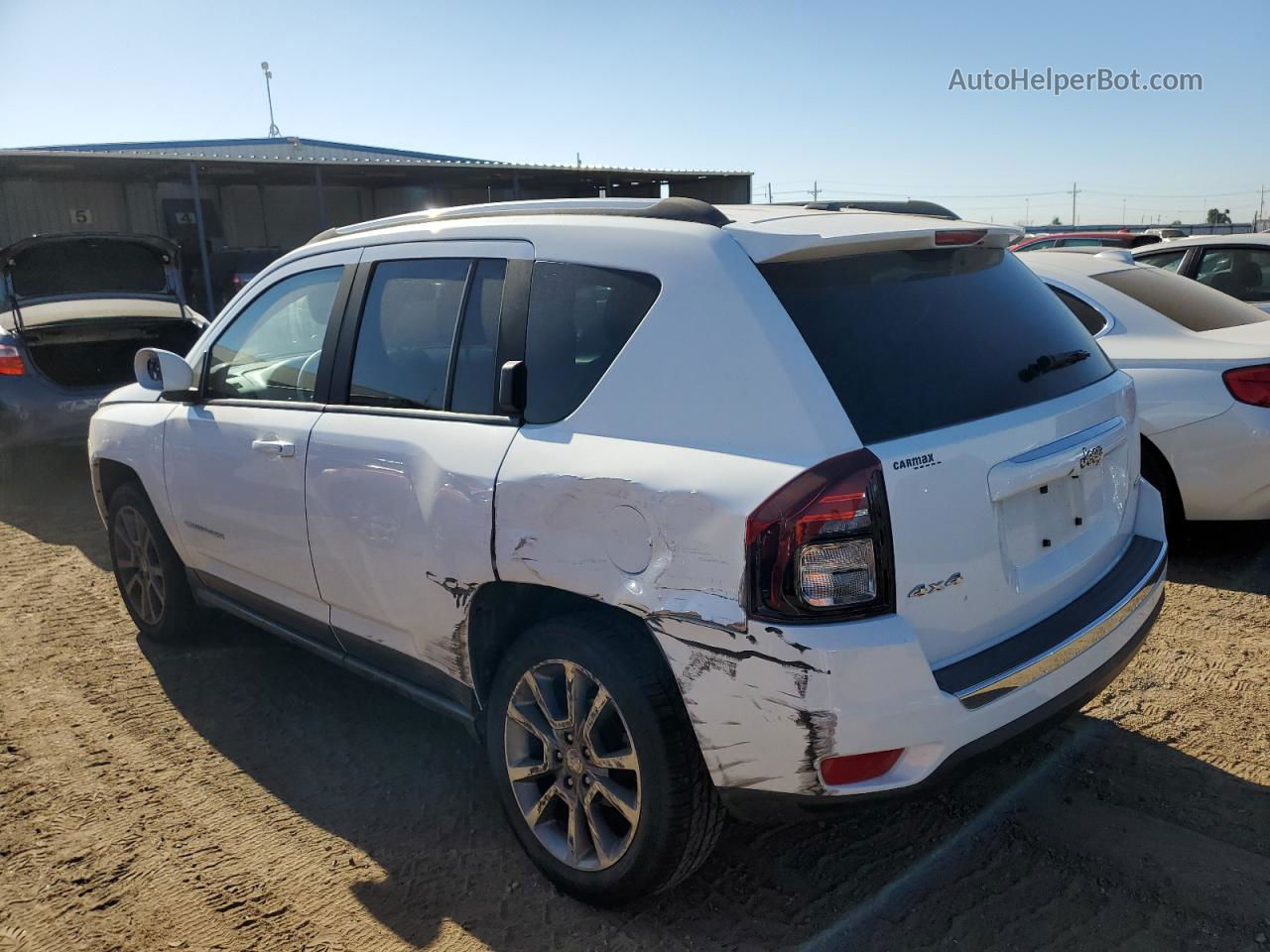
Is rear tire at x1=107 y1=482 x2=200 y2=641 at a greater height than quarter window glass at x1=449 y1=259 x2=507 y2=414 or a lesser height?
lesser

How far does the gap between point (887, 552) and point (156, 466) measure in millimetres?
3309

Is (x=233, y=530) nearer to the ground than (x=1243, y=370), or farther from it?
nearer to the ground

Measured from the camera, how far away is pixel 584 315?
2.63 m

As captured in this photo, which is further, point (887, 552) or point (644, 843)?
point (644, 843)

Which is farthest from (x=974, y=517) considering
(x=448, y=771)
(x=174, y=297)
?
(x=174, y=297)

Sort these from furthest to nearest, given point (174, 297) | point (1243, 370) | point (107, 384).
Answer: point (174, 297) → point (107, 384) → point (1243, 370)

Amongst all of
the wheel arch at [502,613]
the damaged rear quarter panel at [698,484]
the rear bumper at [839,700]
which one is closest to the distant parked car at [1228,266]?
the rear bumper at [839,700]

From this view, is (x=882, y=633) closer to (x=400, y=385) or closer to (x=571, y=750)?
(x=571, y=750)

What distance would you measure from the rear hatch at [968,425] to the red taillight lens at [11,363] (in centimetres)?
704

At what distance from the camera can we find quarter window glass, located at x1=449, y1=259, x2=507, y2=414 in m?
2.82

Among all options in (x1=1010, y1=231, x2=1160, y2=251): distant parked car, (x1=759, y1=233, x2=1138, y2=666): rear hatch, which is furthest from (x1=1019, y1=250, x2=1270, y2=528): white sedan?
Result: (x1=1010, y1=231, x2=1160, y2=251): distant parked car

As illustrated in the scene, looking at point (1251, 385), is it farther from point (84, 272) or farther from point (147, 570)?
point (84, 272)

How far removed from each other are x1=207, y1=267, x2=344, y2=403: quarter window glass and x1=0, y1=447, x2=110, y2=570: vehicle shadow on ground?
106 inches

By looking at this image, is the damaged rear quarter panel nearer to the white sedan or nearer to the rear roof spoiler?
the rear roof spoiler
